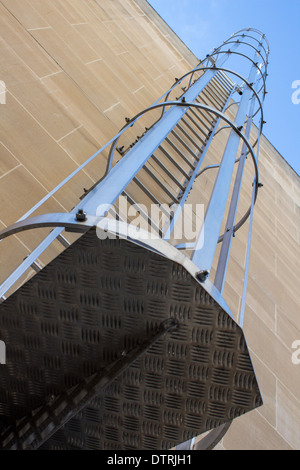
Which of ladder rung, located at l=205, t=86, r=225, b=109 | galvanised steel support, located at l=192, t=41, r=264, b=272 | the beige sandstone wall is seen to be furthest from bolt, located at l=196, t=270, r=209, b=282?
ladder rung, located at l=205, t=86, r=225, b=109

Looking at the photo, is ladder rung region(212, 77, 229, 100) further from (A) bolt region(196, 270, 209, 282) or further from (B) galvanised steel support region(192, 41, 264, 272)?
(A) bolt region(196, 270, 209, 282)

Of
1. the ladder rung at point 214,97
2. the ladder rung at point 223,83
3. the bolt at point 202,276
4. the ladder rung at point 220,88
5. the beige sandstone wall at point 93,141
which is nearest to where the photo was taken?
the bolt at point 202,276

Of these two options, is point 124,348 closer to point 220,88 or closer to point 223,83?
point 220,88

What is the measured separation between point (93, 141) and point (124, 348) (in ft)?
11.3

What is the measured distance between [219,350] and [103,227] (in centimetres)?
72

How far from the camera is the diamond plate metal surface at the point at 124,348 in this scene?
1997 millimetres

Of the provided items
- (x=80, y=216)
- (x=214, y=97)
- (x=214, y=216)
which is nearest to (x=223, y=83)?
(x=214, y=97)

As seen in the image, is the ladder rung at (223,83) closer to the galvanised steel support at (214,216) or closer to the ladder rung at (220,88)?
the ladder rung at (220,88)

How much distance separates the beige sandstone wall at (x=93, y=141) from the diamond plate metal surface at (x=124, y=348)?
1189 millimetres

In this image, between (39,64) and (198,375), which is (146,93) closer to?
(39,64)

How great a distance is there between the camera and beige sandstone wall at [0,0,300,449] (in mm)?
4238

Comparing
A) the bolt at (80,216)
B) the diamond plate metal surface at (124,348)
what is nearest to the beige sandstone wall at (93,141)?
the diamond plate metal surface at (124,348)

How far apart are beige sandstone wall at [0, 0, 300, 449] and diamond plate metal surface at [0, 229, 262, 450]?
119cm
